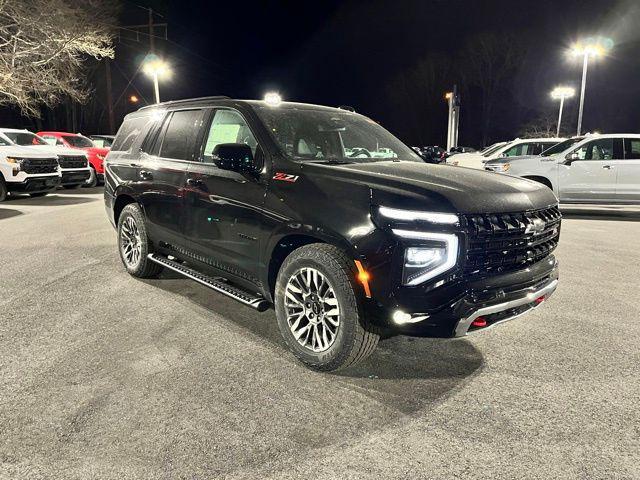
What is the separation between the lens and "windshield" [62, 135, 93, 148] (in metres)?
17.6

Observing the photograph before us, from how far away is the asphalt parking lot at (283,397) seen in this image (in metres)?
2.43

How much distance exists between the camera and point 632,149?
10883 millimetres

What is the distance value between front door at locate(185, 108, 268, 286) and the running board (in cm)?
12

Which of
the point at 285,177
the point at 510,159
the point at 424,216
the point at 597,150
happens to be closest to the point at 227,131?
the point at 285,177

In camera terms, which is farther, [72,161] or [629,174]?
[72,161]

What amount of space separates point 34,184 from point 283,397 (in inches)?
487

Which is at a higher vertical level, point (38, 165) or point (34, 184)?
point (38, 165)

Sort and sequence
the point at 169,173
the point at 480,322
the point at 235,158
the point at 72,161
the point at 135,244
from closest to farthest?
the point at 480,322
the point at 235,158
the point at 169,173
the point at 135,244
the point at 72,161

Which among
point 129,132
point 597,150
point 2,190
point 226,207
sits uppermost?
point 597,150

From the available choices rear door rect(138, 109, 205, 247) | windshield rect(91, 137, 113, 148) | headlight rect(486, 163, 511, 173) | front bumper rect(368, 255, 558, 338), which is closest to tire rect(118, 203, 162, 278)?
rear door rect(138, 109, 205, 247)

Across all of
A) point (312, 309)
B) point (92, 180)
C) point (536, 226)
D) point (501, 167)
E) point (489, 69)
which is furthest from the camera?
point (489, 69)

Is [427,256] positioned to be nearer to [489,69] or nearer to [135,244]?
[135,244]

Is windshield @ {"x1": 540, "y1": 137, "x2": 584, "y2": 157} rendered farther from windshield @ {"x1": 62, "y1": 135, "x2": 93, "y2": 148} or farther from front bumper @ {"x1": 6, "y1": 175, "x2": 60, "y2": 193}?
windshield @ {"x1": 62, "y1": 135, "x2": 93, "y2": 148}

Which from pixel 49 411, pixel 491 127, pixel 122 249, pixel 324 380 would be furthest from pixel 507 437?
pixel 491 127
